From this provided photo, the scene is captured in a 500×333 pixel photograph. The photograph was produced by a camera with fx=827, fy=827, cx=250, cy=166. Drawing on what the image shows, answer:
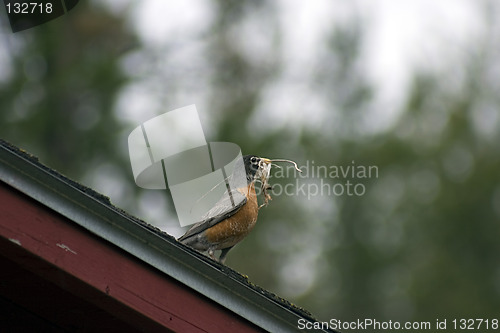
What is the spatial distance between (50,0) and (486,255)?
11.6 metres

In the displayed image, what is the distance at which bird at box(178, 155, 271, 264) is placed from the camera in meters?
4.74

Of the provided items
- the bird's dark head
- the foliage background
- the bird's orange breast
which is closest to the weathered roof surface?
the bird's orange breast

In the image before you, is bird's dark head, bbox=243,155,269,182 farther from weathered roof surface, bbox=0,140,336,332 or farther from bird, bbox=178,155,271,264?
weathered roof surface, bbox=0,140,336,332

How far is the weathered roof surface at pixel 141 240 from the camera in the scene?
8.32ft

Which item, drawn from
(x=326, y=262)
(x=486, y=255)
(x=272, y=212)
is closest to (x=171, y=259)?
(x=272, y=212)

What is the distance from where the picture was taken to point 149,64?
46.7 ft

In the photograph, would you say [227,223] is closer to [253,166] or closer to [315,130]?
[253,166]

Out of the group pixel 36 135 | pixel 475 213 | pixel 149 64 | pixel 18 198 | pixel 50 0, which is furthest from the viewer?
pixel 475 213

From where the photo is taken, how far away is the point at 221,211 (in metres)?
4.82

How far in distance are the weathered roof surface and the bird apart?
1.56 m

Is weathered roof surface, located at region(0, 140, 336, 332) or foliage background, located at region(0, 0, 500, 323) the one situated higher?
foliage background, located at region(0, 0, 500, 323)

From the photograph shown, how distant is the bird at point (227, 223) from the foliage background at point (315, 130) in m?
6.98

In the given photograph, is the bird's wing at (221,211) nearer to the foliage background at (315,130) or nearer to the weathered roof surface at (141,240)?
the weathered roof surface at (141,240)

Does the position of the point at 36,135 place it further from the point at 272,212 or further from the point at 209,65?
the point at 272,212
